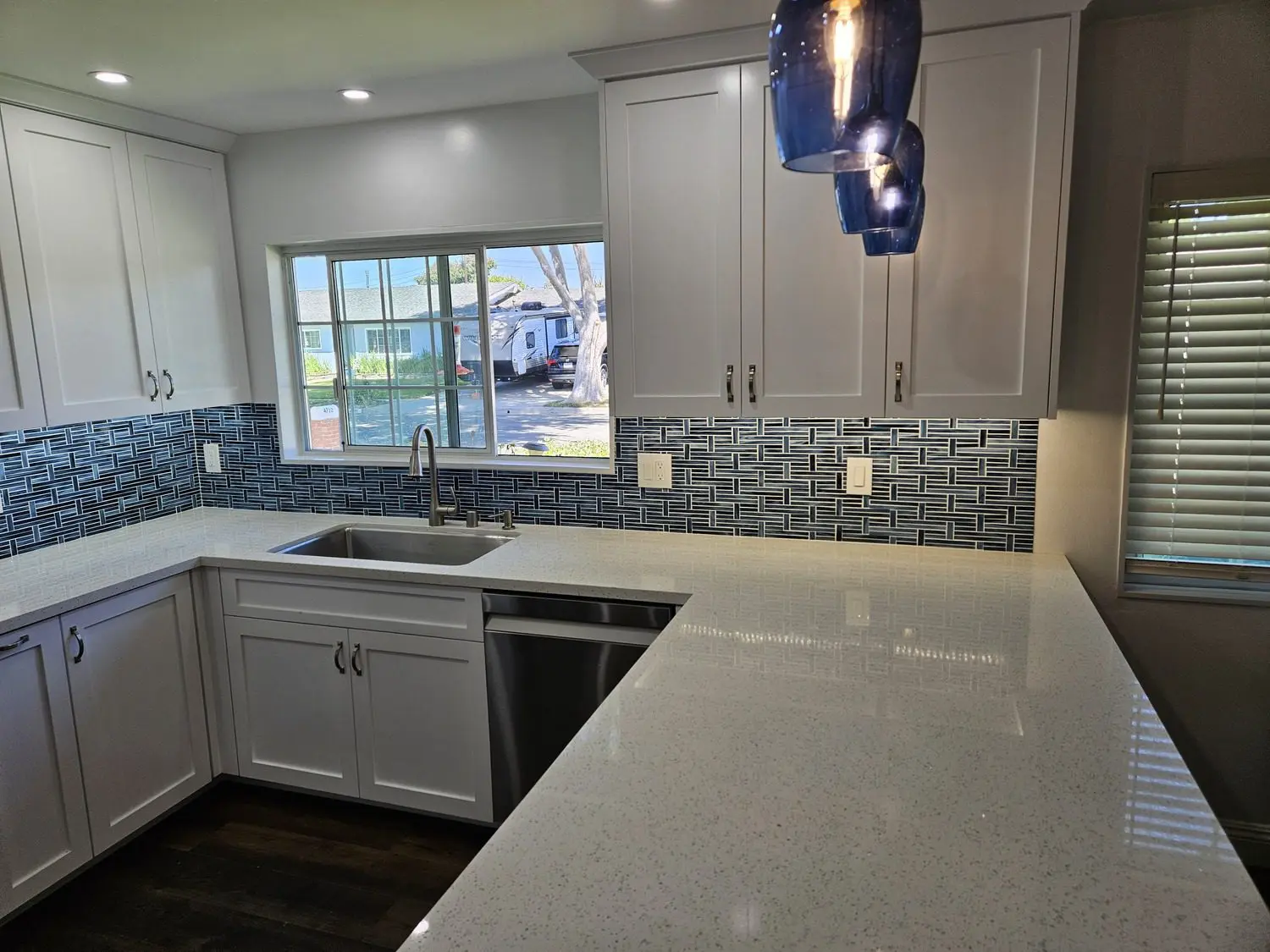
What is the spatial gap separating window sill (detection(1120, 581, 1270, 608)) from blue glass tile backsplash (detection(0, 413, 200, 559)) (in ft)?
10.9

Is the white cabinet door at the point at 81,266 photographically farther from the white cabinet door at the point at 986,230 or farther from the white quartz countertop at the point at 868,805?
the white cabinet door at the point at 986,230

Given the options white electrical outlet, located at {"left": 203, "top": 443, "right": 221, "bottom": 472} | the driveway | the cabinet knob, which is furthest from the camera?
white electrical outlet, located at {"left": 203, "top": 443, "right": 221, "bottom": 472}

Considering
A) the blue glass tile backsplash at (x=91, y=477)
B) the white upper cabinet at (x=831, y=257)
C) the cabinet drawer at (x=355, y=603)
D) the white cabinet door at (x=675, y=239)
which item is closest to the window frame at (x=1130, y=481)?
the white upper cabinet at (x=831, y=257)

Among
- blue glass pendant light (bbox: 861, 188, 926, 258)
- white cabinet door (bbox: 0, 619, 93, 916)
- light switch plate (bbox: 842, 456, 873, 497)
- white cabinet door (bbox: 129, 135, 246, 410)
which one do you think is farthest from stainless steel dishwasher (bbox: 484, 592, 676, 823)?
white cabinet door (bbox: 129, 135, 246, 410)

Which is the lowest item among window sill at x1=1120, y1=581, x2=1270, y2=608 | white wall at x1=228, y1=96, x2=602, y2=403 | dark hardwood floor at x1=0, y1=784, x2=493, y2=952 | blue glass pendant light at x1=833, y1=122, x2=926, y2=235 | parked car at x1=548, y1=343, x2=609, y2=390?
dark hardwood floor at x1=0, y1=784, x2=493, y2=952

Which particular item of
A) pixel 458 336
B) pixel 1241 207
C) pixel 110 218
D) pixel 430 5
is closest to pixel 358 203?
pixel 458 336

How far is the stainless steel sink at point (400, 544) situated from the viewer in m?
2.81

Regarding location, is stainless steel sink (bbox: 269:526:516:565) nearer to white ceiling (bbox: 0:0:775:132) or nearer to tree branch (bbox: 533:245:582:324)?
tree branch (bbox: 533:245:582:324)

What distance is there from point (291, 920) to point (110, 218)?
2.24 metres

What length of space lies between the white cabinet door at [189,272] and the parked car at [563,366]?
1253 millimetres

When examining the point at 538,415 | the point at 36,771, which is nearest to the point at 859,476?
the point at 538,415

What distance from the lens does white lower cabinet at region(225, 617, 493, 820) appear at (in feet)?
7.86

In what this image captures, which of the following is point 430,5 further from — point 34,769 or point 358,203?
point 34,769

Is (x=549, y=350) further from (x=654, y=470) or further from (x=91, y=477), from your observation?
(x=91, y=477)
